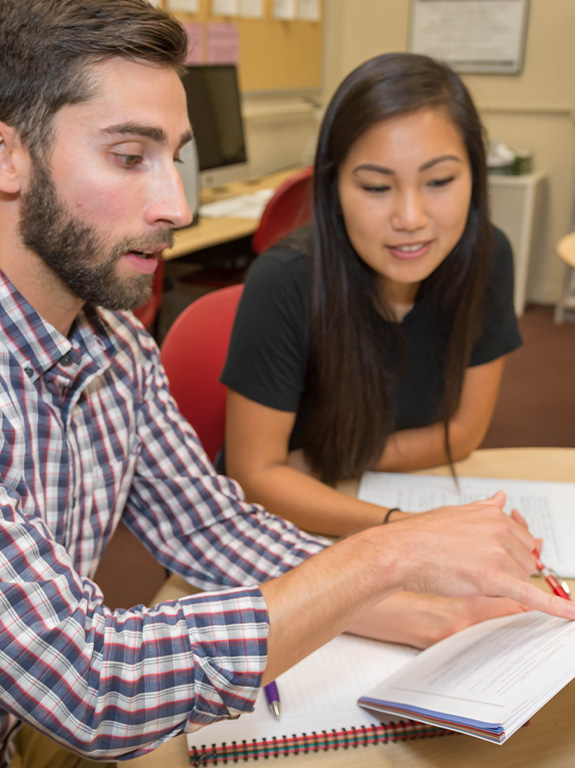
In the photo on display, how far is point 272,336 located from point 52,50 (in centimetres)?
59

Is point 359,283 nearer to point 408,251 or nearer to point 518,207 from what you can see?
point 408,251

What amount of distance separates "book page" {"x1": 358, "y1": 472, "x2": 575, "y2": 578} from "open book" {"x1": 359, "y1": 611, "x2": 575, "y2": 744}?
249 mm

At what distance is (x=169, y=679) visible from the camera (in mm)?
664

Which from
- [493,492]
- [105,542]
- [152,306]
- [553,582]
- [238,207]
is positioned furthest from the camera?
[238,207]

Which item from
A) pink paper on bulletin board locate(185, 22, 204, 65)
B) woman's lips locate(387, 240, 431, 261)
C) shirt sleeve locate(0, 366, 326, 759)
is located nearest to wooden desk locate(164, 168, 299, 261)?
pink paper on bulletin board locate(185, 22, 204, 65)

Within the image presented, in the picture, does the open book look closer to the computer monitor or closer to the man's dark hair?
the man's dark hair

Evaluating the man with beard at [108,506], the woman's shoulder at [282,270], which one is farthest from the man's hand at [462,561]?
the woman's shoulder at [282,270]

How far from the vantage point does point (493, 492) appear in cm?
116

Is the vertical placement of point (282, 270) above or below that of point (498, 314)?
above

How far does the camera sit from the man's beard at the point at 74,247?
2.65 ft

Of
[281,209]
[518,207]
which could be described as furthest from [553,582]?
[518,207]

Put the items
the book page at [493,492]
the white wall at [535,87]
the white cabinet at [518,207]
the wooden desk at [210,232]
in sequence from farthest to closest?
the white wall at [535,87] < the white cabinet at [518,207] < the wooden desk at [210,232] < the book page at [493,492]

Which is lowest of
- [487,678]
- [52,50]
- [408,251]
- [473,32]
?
[487,678]

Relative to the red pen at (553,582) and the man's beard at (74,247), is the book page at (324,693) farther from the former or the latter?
the man's beard at (74,247)
